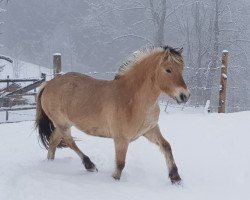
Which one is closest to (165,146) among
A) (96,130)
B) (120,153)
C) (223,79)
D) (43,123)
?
(120,153)

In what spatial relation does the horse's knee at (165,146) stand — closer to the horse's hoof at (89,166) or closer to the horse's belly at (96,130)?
the horse's belly at (96,130)

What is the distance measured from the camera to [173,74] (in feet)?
13.7

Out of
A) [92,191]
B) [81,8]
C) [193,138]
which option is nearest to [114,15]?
[81,8]

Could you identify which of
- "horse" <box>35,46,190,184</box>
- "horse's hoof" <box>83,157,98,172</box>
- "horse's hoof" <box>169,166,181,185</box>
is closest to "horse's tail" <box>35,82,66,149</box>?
"horse" <box>35,46,190,184</box>

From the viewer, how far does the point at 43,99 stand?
5.30 meters

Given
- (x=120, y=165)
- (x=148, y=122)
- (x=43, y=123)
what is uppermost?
(x=148, y=122)

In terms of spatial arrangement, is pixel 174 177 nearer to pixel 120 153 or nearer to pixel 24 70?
pixel 120 153

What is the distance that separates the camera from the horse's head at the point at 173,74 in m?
4.09

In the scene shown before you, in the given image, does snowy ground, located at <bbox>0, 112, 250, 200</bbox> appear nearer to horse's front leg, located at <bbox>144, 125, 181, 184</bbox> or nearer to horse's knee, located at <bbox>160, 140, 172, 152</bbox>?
horse's front leg, located at <bbox>144, 125, 181, 184</bbox>

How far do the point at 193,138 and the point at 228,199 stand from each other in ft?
8.64

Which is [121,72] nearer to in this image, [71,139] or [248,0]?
[71,139]

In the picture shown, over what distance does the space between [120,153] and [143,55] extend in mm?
1104

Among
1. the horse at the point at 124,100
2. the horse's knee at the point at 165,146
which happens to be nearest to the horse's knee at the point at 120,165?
the horse at the point at 124,100

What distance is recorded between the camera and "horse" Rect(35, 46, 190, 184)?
4.25 meters
